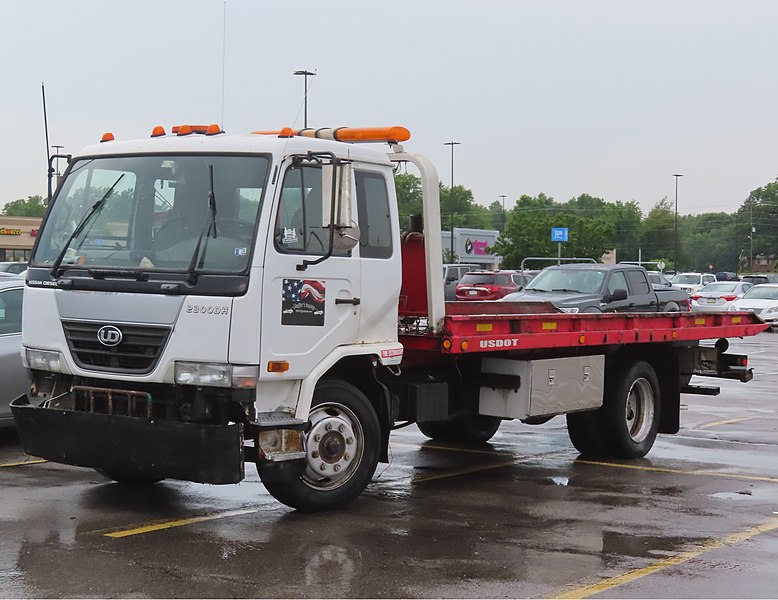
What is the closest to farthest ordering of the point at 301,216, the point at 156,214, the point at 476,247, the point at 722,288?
the point at 301,216 < the point at 156,214 < the point at 722,288 < the point at 476,247

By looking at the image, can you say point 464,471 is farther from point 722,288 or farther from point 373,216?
point 722,288

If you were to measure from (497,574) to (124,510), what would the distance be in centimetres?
306

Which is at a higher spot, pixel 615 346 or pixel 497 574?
pixel 615 346

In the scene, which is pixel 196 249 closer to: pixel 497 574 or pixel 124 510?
pixel 124 510

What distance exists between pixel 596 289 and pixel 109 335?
609 inches

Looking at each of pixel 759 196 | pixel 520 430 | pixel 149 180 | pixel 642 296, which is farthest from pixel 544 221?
pixel 759 196

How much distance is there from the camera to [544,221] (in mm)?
85438

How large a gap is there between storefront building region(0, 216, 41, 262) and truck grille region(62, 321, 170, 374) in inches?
2581

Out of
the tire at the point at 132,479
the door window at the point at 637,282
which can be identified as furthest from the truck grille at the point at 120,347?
the door window at the point at 637,282

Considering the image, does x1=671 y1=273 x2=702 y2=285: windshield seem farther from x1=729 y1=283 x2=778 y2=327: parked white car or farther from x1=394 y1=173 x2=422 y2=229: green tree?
x1=394 y1=173 x2=422 y2=229: green tree

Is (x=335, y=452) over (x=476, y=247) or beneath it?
beneath

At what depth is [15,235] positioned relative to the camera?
72.1 meters

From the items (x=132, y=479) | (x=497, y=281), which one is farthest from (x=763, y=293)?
(x=132, y=479)

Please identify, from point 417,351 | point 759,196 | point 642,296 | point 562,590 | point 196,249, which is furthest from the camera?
point 759,196
